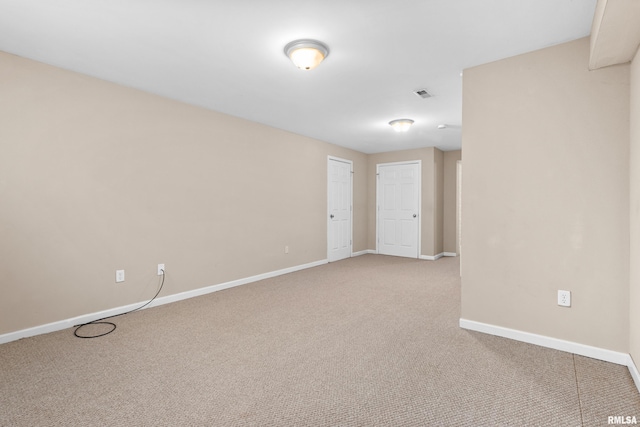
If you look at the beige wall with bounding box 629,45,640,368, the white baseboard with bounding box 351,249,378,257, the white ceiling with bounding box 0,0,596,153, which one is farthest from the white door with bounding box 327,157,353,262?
the beige wall with bounding box 629,45,640,368

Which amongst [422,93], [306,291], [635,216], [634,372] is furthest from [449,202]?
[634,372]

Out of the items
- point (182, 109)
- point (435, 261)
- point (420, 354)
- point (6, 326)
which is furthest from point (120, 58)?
point (435, 261)

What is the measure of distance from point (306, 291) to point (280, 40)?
2.94m

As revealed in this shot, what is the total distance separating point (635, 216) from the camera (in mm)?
2027

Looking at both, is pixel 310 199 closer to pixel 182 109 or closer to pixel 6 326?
pixel 182 109

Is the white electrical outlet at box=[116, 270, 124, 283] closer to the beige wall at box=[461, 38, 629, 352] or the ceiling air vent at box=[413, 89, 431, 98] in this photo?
the beige wall at box=[461, 38, 629, 352]

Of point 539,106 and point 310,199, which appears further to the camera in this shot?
point 310,199

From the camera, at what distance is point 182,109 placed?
382 centimetres

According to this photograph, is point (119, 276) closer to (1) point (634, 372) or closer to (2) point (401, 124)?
(2) point (401, 124)

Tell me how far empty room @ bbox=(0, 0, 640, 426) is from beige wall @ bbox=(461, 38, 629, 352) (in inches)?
0.6

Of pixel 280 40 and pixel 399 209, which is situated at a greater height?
pixel 280 40

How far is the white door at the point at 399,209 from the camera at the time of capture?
6.75 metres

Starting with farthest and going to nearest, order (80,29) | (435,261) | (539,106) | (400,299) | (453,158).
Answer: (453,158)
(435,261)
(400,299)
(539,106)
(80,29)

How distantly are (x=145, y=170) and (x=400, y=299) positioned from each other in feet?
10.7
